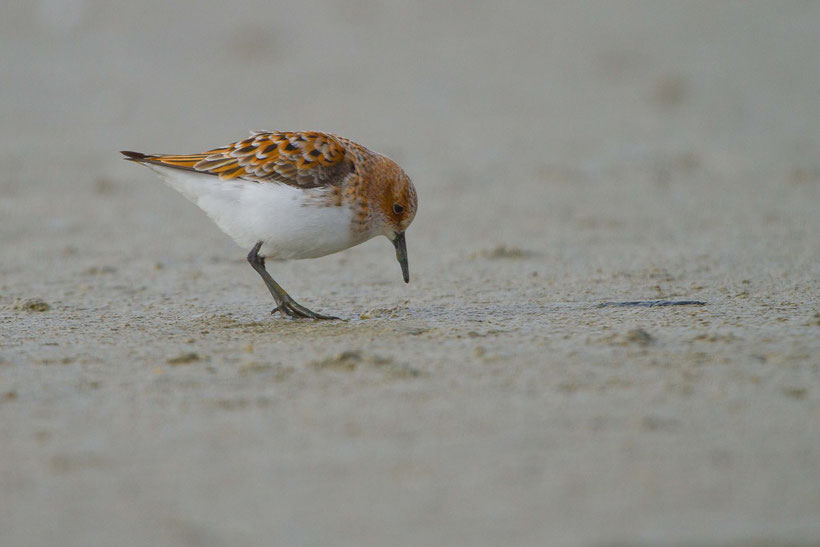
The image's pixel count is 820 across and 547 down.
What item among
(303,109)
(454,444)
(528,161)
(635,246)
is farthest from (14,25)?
(454,444)

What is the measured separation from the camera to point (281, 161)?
5.58m

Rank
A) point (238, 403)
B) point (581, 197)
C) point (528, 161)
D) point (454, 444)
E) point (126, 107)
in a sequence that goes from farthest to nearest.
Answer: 1. point (126, 107)
2. point (528, 161)
3. point (581, 197)
4. point (238, 403)
5. point (454, 444)

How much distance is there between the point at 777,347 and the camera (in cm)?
454

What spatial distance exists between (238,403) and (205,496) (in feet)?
2.66

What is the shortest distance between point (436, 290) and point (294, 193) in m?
1.35

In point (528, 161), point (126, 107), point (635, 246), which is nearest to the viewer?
point (635, 246)

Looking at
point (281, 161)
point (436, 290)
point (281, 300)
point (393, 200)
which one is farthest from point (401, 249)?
point (281, 161)

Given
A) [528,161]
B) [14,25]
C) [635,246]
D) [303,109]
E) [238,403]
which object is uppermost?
[14,25]

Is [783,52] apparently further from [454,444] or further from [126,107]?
[454,444]

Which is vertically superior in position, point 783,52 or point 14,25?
point 14,25

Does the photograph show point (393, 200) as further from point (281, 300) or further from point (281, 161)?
point (281, 300)

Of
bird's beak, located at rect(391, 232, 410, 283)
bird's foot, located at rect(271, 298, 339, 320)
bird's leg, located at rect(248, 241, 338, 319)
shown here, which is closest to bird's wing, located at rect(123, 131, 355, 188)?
bird's leg, located at rect(248, 241, 338, 319)

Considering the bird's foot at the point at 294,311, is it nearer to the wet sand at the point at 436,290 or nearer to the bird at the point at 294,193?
the bird at the point at 294,193

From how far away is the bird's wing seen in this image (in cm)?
552
